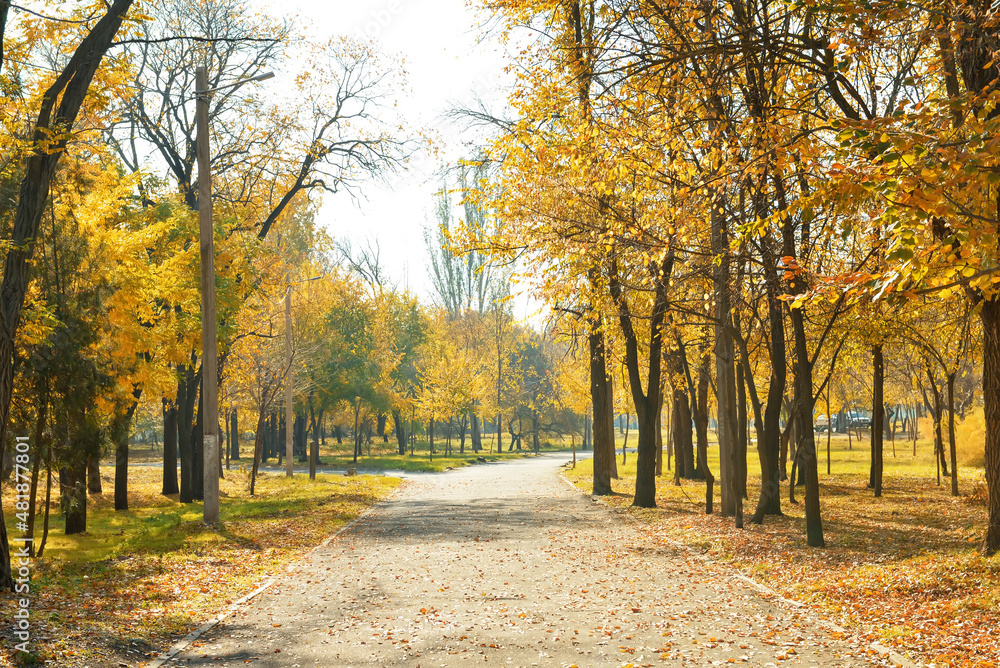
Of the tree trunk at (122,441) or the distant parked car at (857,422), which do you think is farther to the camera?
the distant parked car at (857,422)

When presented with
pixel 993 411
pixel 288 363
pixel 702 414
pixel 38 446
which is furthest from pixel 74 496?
pixel 702 414

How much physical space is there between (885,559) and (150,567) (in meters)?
9.78

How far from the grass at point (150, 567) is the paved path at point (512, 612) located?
60 cm

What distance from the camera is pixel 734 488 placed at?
1455 cm

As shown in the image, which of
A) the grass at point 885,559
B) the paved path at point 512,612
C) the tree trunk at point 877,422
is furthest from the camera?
the tree trunk at point 877,422

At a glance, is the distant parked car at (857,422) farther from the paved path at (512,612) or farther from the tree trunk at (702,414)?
the paved path at (512,612)

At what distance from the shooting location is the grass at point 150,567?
268 inches

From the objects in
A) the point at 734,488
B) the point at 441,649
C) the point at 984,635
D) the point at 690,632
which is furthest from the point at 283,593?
the point at 734,488

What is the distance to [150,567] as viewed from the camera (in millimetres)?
10539

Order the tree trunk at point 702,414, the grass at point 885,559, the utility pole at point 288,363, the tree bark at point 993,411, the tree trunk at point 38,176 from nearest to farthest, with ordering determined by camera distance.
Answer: the grass at point 885,559
the tree trunk at point 38,176
the tree bark at point 993,411
the tree trunk at point 702,414
the utility pole at point 288,363

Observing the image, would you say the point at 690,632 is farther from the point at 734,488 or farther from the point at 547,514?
the point at 547,514

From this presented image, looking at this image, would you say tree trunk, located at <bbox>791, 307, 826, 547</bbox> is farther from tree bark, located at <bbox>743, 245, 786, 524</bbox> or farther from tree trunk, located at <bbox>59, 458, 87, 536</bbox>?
tree trunk, located at <bbox>59, 458, 87, 536</bbox>
